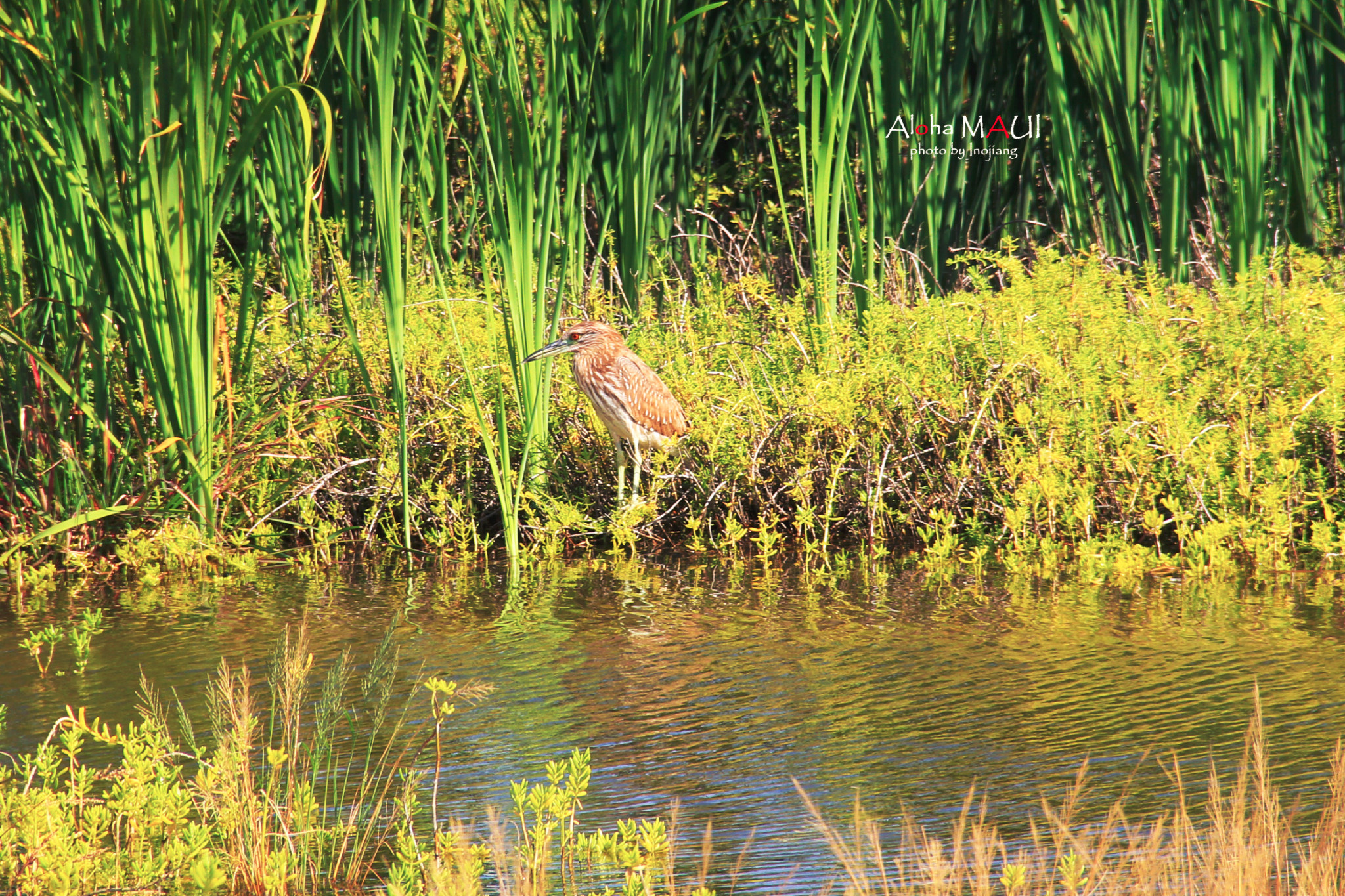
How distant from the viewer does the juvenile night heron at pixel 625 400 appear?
233 inches

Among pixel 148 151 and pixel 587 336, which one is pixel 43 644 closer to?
pixel 148 151

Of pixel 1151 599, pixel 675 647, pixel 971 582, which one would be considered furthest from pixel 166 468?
pixel 1151 599

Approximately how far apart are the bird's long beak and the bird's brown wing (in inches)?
8.9

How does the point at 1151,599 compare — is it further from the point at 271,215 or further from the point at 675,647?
the point at 271,215

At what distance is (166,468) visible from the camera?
18.5ft

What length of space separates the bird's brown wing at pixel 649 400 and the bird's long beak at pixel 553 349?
0.74 ft

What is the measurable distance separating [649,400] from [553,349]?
48 centimetres

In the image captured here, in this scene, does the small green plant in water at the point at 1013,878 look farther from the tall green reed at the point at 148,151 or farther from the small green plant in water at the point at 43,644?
the tall green reed at the point at 148,151

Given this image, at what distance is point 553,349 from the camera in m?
5.93

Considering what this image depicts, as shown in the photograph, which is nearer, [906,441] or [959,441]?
[959,441]

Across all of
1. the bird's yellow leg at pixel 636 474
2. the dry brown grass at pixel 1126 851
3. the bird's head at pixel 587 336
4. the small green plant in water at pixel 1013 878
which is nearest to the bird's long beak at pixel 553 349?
the bird's head at pixel 587 336

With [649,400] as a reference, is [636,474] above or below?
below

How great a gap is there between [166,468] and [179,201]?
1.14 metres

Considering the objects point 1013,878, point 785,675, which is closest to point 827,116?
point 785,675
